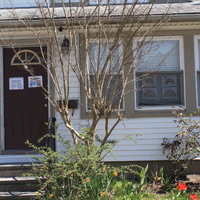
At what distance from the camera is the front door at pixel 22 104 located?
261 inches

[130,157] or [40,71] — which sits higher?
[40,71]

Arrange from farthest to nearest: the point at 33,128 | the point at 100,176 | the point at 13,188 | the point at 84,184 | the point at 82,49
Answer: the point at 33,128 → the point at 82,49 → the point at 13,188 → the point at 100,176 → the point at 84,184

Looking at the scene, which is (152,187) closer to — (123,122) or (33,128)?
(123,122)

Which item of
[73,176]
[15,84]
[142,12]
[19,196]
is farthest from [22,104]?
[142,12]

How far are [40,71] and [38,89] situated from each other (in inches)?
16.1

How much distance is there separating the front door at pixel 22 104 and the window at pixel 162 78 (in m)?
2.20

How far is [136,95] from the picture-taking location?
645cm

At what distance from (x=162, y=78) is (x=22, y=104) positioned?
A: 3.17m

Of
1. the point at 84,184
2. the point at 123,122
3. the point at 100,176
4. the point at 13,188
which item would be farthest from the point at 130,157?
the point at 13,188

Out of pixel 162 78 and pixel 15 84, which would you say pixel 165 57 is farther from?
pixel 15 84

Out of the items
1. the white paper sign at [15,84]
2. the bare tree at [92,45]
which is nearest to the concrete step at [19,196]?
the bare tree at [92,45]

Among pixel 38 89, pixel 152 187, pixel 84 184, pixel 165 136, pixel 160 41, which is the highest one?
pixel 160 41

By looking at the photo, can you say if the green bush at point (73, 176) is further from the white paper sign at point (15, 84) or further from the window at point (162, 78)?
the white paper sign at point (15, 84)

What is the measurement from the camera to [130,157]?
6324mm
